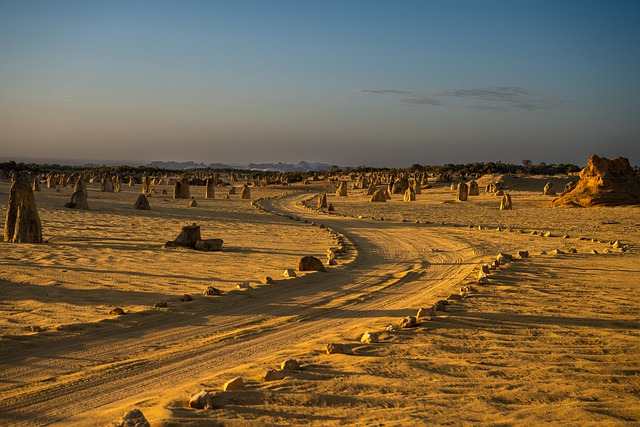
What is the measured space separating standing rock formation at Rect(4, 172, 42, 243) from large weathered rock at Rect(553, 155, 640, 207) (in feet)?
81.4

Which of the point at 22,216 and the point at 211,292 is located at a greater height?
the point at 22,216

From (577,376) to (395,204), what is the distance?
30359 mm

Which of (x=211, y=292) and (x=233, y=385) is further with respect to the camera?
(x=211, y=292)

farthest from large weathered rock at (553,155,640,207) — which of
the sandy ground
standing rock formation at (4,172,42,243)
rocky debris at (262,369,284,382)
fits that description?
rocky debris at (262,369,284,382)

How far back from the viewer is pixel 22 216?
1435cm

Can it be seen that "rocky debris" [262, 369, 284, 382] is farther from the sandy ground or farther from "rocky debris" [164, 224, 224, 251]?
"rocky debris" [164, 224, 224, 251]

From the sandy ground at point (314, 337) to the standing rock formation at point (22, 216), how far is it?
1.71ft

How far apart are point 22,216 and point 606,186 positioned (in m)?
26.0

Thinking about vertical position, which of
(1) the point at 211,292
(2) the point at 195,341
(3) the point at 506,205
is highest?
(3) the point at 506,205

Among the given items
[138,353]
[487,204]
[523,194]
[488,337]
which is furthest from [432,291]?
[523,194]

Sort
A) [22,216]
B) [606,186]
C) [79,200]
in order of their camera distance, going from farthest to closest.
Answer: [606,186] → [79,200] → [22,216]

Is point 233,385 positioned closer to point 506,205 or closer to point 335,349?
point 335,349

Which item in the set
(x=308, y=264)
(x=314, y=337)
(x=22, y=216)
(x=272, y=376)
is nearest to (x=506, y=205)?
(x=308, y=264)

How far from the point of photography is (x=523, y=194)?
4222 centimetres
